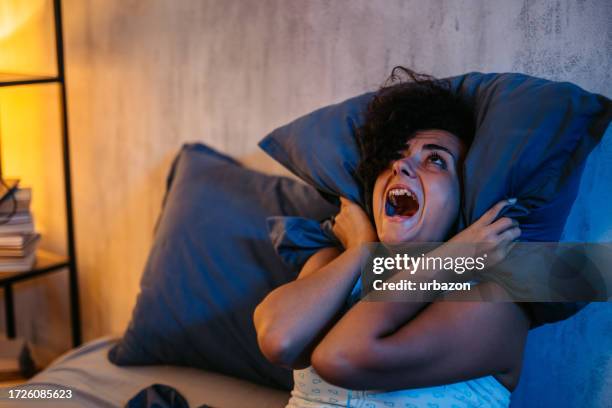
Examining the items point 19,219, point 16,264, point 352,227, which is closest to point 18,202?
point 19,219

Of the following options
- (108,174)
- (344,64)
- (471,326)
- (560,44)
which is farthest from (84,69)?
(471,326)

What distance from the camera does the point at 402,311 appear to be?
36.3 inches

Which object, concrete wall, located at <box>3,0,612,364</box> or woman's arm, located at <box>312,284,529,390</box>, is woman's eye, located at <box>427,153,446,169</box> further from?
concrete wall, located at <box>3,0,612,364</box>

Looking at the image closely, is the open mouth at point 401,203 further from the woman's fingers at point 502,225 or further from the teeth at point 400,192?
the woman's fingers at point 502,225

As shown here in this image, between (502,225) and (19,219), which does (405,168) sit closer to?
(502,225)

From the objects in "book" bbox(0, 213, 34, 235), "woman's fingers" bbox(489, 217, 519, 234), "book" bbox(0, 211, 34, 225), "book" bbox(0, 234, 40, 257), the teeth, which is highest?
the teeth

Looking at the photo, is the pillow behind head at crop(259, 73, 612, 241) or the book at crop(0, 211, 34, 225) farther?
the book at crop(0, 211, 34, 225)

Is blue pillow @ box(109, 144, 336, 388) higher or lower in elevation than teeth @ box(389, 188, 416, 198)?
lower

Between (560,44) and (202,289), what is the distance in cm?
81

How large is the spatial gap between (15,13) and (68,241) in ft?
2.29

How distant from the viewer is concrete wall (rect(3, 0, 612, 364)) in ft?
3.81

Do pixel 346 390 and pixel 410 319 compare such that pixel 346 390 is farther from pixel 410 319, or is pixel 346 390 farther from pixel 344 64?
pixel 344 64

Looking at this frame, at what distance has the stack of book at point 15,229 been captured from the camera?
1.66 metres

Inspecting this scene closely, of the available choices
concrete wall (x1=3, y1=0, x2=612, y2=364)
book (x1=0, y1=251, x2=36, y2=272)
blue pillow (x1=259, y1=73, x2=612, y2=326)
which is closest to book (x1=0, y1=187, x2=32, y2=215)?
book (x1=0, y1=251, x2=36, y2=272)
